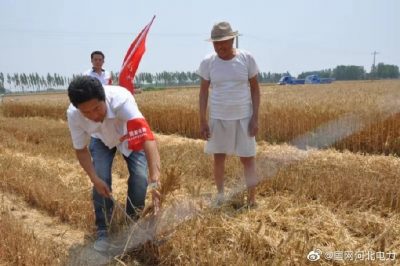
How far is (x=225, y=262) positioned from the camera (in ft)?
9.19

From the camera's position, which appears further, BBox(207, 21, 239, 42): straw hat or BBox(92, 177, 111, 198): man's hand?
BBox(207, 21, 239, 42): straw hat

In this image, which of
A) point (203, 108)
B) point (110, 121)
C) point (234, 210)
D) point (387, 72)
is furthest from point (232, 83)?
point (387, 72)

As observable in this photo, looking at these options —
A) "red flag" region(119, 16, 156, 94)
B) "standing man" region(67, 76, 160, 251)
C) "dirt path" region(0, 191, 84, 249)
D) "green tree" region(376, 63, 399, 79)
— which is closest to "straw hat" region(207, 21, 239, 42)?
"standing man" region(67, 76, 160, 251)

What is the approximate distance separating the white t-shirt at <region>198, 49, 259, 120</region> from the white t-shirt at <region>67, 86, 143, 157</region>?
123 centimetres

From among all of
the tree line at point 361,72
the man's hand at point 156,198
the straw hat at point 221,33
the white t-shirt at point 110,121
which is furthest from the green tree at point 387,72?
the man's hand at point 156,198

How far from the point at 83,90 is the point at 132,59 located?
370 cm

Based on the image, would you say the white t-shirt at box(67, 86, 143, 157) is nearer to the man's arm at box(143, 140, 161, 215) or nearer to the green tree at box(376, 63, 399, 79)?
the man's arm at box(143, 140, 161, 215)

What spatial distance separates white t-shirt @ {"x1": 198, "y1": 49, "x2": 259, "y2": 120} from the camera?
401 cm

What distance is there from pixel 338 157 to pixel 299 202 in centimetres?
338

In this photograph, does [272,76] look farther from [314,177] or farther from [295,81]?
[314,177]

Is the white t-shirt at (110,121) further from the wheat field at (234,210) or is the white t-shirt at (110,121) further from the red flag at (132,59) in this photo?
the red flag at (132,59)

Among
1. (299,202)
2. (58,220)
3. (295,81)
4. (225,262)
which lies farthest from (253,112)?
(295,81)

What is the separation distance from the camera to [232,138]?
13.6 feet

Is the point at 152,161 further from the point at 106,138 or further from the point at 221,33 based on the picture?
the point at 221,33
